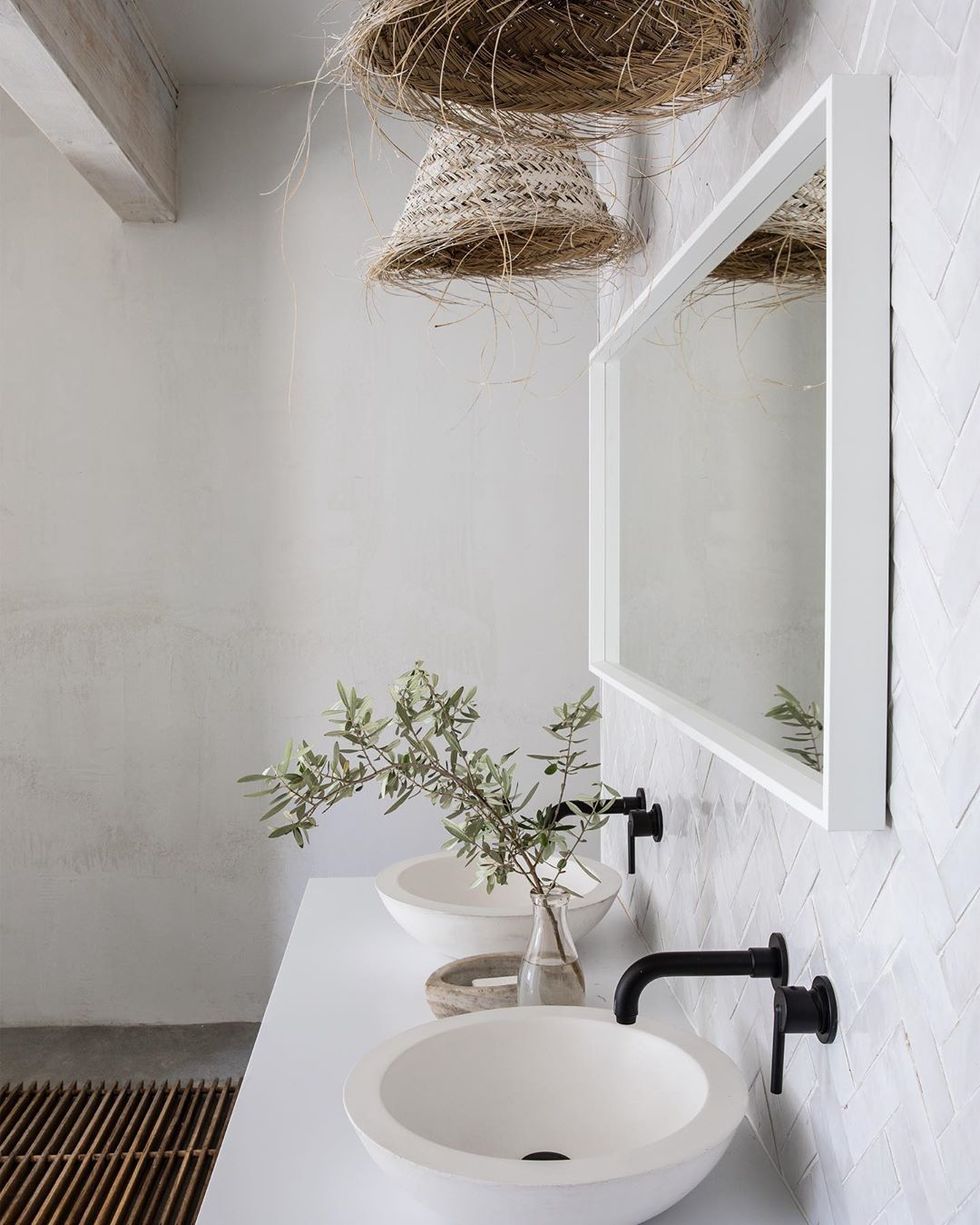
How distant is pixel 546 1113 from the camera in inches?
41.3

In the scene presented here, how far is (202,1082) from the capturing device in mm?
2531

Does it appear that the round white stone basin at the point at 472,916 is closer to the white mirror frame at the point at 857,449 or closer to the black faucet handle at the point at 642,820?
the black faucet handle at the point at 642,820

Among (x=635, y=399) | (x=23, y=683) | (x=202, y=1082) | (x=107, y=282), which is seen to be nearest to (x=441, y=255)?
(x=635, y=399)

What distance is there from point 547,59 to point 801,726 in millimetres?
758

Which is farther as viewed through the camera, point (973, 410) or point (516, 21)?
point (516, 21)

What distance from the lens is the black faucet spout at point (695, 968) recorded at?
931 mm

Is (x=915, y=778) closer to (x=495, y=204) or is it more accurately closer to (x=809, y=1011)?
(x=809, y=1011)

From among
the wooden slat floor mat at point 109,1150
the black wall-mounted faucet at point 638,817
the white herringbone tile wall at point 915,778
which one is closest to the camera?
the white herringbone tile wall at point 915,778

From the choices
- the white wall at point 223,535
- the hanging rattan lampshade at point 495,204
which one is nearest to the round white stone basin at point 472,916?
the hanging rattan lampshade at point 495,204

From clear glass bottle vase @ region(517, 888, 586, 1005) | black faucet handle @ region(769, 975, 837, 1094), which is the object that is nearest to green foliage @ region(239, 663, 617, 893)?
clear glass bottle vase @ region(517, 888, 586, 1005)

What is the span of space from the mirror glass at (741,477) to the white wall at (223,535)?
3.98ft

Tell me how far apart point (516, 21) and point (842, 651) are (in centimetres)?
75

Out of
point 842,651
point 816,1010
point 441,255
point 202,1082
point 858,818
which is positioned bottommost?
point 202,1082

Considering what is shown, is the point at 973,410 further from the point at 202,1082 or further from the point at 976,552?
the point at 202,1082
